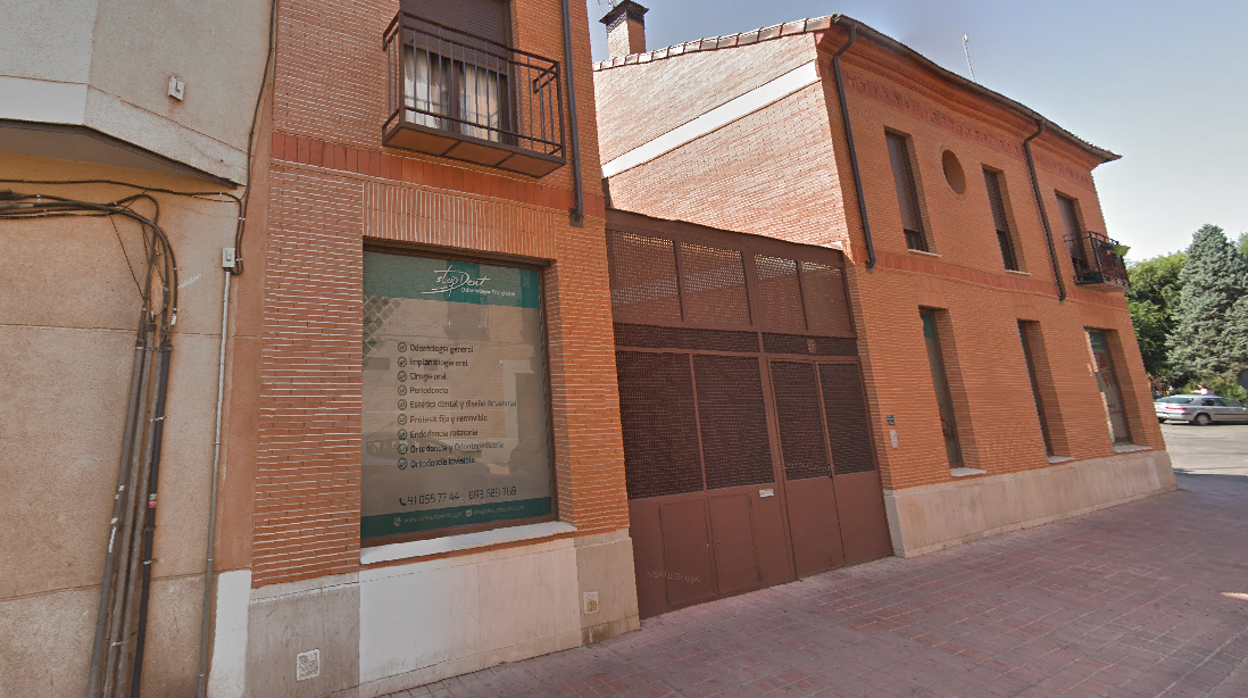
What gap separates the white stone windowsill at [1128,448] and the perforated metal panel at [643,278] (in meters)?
11.8

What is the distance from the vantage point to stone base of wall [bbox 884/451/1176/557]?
8.02 m

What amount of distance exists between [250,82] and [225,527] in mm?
3570

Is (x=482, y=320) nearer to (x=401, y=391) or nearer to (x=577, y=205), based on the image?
(x=401, y=391)

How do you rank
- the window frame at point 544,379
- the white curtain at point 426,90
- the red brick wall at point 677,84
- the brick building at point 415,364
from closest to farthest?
the brick building at point 415,364 < the window frame at point 544,379 < the white curtain at point 426,90 < the red brick wall at point 677,84

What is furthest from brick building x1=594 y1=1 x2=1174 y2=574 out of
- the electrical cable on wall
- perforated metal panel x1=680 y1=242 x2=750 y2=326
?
the electrical cable on wall

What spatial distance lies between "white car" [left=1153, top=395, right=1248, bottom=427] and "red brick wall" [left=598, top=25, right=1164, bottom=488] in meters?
20.5

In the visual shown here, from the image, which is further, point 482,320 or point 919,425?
point 919,425

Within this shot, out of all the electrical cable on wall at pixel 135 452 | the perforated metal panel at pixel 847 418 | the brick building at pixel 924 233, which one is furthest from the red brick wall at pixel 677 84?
the electrical cable on wall at pixel 135 452

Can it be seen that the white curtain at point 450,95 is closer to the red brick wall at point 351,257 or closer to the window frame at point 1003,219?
the red brick wall at point 351,257

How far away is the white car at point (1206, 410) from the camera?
86.9 feet

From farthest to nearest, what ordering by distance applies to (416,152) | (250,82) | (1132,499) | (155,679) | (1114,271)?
1. (1114,271)
2. (1132,499)
3. (416,152)
4. (250,82)
5. (155,679)

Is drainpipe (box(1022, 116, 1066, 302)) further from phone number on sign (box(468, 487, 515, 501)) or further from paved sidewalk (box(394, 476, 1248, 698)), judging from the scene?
phone number on sign (box(468, 487, 515, 501))

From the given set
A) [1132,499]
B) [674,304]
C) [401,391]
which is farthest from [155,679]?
[1132,499]

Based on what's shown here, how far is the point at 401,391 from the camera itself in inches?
Answer: 191
